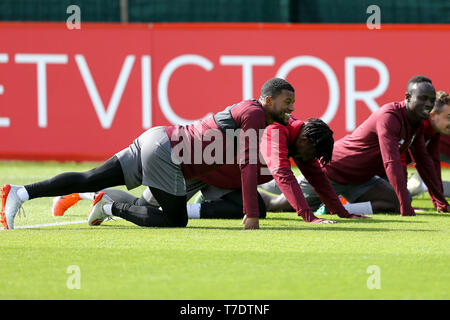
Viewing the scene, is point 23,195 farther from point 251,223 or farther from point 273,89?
point 273,89

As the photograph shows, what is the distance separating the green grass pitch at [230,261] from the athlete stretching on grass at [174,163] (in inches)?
9.4

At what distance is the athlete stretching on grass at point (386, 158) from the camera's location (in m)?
7.80

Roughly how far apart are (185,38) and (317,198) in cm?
489

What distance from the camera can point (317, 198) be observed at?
840 cm

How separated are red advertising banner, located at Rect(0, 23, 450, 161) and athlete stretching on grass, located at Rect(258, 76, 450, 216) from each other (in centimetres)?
386

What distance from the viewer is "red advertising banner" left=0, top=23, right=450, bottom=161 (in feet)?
40.4

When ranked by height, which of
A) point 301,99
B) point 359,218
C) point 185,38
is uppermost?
point 185,38

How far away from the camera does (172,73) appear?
41.3ft

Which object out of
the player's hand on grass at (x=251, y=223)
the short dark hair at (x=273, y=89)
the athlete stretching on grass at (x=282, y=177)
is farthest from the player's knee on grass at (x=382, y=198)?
the short dark hair at (x=273, y=89)

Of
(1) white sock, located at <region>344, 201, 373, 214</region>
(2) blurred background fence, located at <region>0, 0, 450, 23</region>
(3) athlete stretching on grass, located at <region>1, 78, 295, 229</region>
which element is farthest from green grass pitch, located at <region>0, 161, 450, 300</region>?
(2) blurred background fence, located at <region>0, 0, 450, 23</region>

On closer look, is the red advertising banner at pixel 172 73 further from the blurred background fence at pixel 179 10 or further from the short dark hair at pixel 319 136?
the short dark hair at pixel 319 136

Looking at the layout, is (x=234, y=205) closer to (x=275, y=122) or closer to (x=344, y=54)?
(x=275, y=122)

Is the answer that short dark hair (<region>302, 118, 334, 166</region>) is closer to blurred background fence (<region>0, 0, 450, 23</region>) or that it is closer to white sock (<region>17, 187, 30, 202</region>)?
white sock (<region>17, 187, 30, 202</region>)
